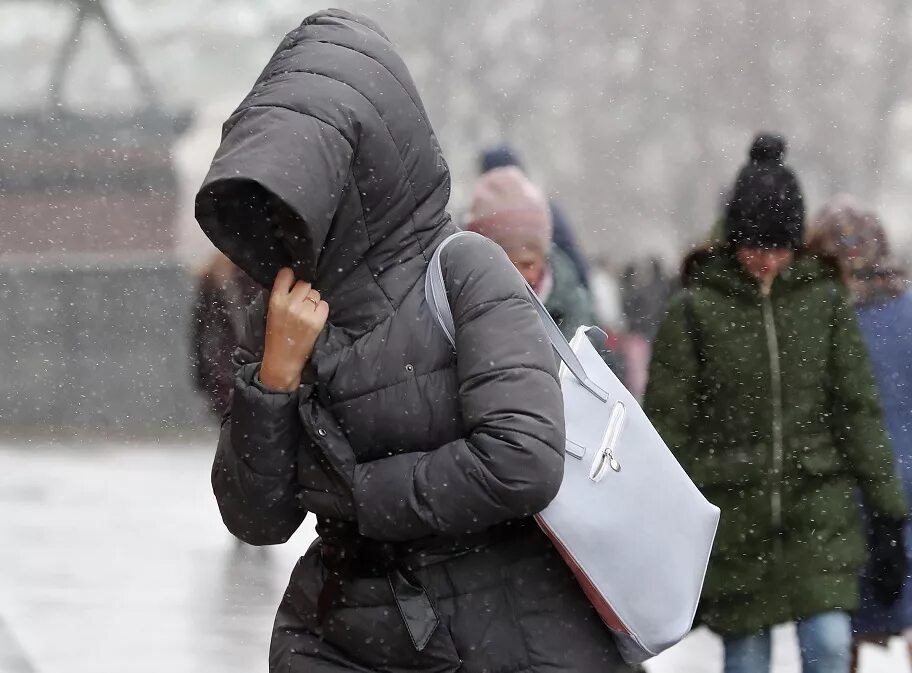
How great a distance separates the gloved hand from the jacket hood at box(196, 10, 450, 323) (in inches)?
89.9

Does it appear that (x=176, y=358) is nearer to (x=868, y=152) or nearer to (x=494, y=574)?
(x=868, y=152)

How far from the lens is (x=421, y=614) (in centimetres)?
208

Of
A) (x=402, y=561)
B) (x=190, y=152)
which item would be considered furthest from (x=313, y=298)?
(x=190, y=152)

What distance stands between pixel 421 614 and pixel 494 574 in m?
0.12

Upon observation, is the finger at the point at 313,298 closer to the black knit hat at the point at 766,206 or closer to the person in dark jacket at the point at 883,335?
the black knit hat at the point at 766,206

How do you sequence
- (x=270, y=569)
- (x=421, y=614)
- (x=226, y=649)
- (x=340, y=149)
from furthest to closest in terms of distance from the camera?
(x=270, y=569)
(x=226, y=649)
(x=421, y=614)
(x=340, y=149)

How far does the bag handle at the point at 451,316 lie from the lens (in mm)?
2061

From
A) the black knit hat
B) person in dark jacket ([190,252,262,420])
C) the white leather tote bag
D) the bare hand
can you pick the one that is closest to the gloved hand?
the black knit hat

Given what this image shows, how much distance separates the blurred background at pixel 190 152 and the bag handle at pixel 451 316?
3262 millimetres

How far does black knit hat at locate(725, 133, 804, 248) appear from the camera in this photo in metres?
3.89

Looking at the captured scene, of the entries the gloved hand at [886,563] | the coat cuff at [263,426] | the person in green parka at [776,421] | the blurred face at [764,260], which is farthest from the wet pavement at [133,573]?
the coat cuff at [263,426]

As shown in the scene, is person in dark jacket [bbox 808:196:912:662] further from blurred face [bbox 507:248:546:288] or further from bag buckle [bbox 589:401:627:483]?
bag buckle [bbox 589:401:627:483]

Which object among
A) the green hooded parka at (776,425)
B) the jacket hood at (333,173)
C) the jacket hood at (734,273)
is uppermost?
the jacket hood at (333,173)

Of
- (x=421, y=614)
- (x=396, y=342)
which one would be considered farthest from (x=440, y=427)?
(x=421, y=614)
